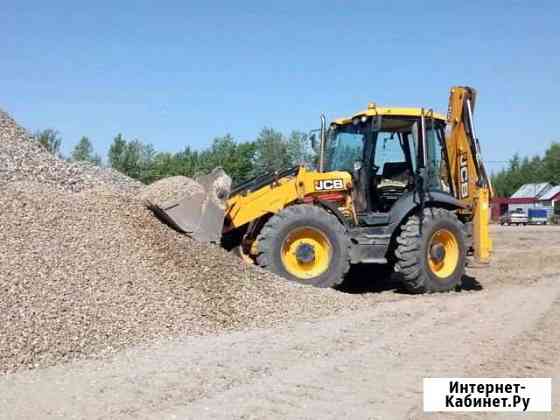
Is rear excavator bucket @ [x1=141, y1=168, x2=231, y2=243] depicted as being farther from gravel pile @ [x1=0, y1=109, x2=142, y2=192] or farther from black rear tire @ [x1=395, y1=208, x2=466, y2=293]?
black rear tire @ [x1=395, y1=208, x2=466, y2=293]

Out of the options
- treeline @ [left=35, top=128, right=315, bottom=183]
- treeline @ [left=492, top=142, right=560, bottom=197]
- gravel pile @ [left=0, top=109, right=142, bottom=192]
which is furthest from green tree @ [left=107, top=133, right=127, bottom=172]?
treeline @ [left=492, top=142, right=560, bottom=197]

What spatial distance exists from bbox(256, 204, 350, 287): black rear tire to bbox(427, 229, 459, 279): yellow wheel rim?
1269 mm

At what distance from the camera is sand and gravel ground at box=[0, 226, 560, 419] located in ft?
14.3

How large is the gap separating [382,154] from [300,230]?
1.74 meters

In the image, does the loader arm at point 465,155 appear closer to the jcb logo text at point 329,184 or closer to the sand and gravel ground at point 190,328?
the sand and gravel ground at point 190,328

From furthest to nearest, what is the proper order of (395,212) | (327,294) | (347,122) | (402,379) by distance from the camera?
(347,122) → (395,212) → (327,294) → (402,379)

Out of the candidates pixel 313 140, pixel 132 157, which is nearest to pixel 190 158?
pixel 132 157

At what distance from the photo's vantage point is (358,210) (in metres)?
9.53

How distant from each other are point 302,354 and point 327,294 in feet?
8.33

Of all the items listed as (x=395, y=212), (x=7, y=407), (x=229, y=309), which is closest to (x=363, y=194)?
(x=395, y=212)

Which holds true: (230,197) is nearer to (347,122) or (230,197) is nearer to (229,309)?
(347,122)

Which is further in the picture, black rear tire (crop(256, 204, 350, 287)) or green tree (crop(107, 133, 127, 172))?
green tree (crop(107, 133, 127, 172))

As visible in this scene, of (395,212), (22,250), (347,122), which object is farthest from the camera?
(347,122)

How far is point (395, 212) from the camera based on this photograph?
30.7ft
